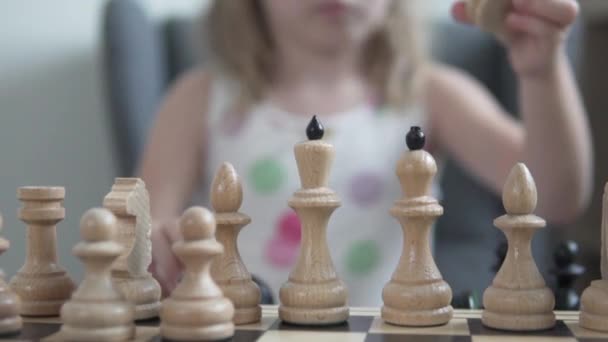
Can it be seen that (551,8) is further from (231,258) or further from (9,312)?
(9,312)

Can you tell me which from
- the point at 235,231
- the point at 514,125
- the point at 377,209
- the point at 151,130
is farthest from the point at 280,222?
the point at 235,231

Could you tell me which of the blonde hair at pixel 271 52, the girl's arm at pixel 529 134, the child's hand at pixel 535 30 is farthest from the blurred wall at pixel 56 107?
the child's hand at pixel 535 30

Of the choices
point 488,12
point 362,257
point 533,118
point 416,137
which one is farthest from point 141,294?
point 362,257

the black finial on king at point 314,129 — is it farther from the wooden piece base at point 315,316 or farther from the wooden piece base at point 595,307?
the wooden piece base at point 595,307

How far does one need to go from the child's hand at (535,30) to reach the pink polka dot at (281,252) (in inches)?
22.4

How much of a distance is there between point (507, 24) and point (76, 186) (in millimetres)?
1325

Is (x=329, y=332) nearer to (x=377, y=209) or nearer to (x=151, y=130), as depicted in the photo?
(x=377, y=209)

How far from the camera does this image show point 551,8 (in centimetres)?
88

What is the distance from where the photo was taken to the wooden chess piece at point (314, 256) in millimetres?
645

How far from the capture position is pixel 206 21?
1753 mm

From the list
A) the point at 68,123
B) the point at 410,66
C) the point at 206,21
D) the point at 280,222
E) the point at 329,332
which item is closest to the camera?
the point at 329,332

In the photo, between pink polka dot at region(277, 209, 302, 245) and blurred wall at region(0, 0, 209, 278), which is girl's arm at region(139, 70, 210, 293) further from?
blurred wall at region(0, 0, 209, 278)

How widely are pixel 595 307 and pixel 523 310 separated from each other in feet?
0.19

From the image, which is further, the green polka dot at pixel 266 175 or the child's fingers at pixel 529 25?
the green polka dot at pixel 266 175
